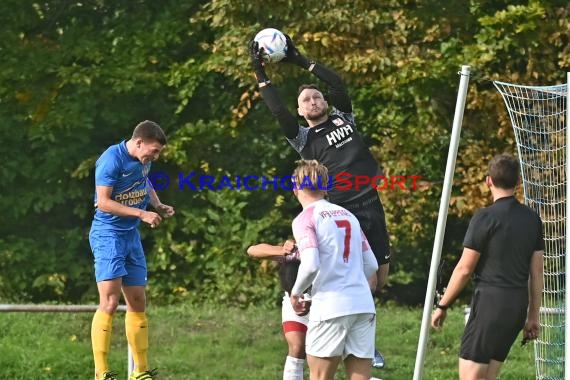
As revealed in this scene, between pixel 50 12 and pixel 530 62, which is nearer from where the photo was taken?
pixel 530 62

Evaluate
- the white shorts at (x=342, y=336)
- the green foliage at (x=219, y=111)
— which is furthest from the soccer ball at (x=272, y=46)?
the green foliage at (x=219, y=111)

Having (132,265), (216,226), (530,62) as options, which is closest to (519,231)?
(132,265)

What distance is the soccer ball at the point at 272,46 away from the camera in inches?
358

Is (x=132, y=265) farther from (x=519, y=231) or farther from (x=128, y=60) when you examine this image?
(x=128, y=60)

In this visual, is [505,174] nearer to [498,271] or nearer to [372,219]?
[498,271]

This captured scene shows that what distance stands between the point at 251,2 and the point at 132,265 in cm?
636

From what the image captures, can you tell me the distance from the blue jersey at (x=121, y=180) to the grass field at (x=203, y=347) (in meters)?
2.16

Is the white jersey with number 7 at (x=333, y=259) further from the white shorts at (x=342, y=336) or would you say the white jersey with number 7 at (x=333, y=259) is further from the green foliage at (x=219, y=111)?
the green foliage at (x=219, y=111)

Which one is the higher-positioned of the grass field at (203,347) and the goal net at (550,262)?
the goal net at (550,262)

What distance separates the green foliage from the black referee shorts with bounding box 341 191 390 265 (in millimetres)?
5321

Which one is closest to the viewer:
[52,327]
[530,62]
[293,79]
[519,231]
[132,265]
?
[519,231]

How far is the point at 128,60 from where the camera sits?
1524cm

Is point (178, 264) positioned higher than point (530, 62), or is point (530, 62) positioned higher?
point (530, 62)

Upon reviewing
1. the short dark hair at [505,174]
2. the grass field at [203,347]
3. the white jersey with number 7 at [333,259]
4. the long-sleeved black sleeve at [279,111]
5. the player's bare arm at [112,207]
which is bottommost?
the grass field at [203,347]
